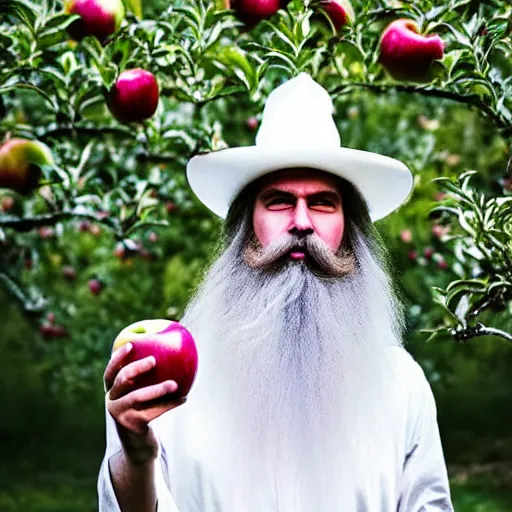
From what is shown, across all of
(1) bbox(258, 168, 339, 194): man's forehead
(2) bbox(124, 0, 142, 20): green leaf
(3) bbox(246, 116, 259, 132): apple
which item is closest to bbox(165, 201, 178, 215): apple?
(3) bbox(246, 116, 259, 132): apple

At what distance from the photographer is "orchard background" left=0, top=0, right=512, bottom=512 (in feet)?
7.89

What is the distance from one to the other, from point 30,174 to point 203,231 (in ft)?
10.3

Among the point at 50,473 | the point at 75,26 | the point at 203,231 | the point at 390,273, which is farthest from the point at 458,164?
the point at 50,473

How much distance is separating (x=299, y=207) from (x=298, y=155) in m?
0.13

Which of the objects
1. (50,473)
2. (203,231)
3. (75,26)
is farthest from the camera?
(50,473)

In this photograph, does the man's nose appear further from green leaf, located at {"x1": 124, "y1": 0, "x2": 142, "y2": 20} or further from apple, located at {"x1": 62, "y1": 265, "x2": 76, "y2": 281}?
apple, located at {"x1": 62, "y1": 265, "x2": 76, "y2": 281}

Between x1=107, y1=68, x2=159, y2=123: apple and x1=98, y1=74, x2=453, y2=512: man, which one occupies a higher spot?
x1=107, y1=68, x2=159, y2=123: apple

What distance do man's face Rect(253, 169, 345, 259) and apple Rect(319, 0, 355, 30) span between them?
0.39 metres

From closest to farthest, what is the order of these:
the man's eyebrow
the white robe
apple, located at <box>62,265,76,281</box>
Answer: the white robe → the man's eyebrow → apple, located at <box>62,265,76,281</box>

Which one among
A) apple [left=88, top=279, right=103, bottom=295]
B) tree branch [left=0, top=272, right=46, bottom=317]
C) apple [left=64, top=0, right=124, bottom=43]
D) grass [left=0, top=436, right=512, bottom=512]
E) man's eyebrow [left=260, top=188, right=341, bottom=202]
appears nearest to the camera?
apple [left=64, top=0, right=124, bottom=43]

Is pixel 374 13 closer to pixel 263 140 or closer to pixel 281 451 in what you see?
pixel 263 140

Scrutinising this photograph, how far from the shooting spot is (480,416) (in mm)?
9914

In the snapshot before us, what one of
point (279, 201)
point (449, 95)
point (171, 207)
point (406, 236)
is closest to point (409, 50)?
point (449, 95)

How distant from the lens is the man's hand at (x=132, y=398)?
1841 mm
